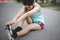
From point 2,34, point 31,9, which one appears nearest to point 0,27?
point 2,34

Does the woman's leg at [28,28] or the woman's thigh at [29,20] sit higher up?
the woman's thigh at [29,20]

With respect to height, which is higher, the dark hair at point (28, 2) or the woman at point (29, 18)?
the dark hair at point (28, 2)

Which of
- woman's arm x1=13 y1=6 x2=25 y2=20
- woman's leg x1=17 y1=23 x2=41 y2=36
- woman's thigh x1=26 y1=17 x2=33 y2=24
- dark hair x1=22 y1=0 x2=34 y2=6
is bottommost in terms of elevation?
woman's leg x1=17 y1=23 x2=41 y2=36

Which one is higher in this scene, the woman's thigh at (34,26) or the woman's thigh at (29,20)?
the woman's thigh at (29,20)

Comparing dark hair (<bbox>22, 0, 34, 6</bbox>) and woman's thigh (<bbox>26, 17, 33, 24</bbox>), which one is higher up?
dark hair (<bbox>22, 0, 34, 6</bbox>)

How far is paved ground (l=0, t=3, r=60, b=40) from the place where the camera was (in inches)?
57.6

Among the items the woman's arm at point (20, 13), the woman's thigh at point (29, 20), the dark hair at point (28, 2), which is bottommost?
the woman's thigh at point (29, 20)

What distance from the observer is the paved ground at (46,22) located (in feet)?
4.80

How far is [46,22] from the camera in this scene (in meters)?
1.53

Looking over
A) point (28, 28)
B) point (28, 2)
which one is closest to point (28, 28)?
point (28, 28)

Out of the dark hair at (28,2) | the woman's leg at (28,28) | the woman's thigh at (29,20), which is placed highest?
the dark hair at (28,2)

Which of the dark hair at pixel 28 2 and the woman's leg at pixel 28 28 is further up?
the dark hair at pixel 28 2

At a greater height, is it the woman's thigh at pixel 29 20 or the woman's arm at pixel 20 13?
the woman's arm at pixel 20 13

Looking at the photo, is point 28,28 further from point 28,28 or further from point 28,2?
point 28,2
